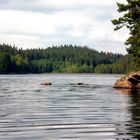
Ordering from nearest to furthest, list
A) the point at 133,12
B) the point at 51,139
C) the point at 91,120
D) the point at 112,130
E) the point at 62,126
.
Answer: the point at 51,139 < the point at 112,130 < the point at 62,126 < the point at 91,120 < the point at 133,12

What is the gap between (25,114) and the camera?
93.6ft

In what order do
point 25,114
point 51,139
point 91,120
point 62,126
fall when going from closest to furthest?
point 51,139 → point 62,126 → point 91,120 → point 25,114

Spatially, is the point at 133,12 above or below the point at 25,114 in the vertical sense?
above

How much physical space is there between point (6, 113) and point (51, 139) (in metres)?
10.9

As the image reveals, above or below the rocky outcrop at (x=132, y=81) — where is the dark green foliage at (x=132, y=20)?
above

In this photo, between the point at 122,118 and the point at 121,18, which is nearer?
the point at 122,118

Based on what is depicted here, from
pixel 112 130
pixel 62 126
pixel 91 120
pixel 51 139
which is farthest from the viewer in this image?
pixel 91 120

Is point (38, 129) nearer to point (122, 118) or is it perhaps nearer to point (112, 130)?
point (112, 130)

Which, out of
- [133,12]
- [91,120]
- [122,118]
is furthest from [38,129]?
[133,12]

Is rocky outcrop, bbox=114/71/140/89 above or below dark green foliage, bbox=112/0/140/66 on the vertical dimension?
below

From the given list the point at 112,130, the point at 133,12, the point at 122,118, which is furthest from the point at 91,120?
the point at 133,12

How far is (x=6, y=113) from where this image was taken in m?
29.0

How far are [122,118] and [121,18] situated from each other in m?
41.9

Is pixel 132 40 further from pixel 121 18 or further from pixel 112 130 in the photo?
pixel 112 130
